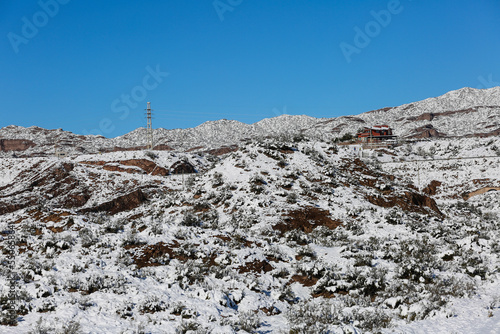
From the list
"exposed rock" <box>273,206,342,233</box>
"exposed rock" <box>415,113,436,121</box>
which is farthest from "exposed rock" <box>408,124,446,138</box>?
"exposed rock" <box>273,206,342,233</box>

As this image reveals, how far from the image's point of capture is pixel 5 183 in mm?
65500

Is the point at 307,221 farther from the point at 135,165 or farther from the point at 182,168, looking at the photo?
the point at 135,165

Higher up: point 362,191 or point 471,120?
point 471,120

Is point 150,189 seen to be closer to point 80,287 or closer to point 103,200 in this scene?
point 103,200

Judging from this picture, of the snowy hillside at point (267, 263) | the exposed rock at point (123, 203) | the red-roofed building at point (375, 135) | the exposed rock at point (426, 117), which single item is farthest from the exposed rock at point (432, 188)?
the exposed rock at point (426, 117)

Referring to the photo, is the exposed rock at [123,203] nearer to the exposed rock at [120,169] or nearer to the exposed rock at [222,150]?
the exposed rock at [120,169]

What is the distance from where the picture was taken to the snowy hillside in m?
10.0

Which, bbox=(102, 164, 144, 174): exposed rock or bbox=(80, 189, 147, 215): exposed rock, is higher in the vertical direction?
bbox=(102, 164, 144, 174): exposed rock

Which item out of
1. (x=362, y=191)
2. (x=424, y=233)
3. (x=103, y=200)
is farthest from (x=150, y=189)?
(x=424, y=233)

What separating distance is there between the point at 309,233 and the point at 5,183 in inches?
2477

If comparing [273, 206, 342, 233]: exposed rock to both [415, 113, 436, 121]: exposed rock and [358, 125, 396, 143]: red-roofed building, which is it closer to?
[358, 125, 396, 143]: red-roofed building

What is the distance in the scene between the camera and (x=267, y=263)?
15.4 meters

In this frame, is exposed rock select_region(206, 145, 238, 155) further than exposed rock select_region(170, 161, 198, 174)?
Yes

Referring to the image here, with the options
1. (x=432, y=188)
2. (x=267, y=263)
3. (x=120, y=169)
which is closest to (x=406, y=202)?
(x=267, y=263)
